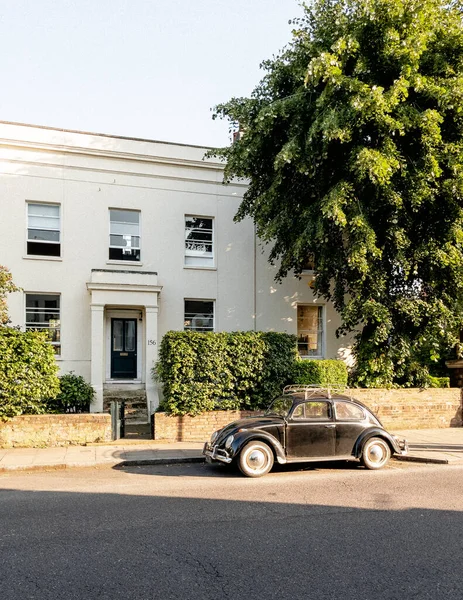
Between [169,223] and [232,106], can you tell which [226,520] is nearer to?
[232,106]

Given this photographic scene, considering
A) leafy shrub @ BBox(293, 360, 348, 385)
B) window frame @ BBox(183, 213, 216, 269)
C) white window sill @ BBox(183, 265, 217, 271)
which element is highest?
window frame @ BBox(183, 213, 216, 269)

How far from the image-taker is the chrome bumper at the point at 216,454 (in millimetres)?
9383

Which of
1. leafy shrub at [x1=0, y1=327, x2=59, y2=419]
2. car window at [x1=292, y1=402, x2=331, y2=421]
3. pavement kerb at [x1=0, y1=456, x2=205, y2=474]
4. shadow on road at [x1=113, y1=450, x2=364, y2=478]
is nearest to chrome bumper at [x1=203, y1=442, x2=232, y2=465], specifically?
shadow on road at [x1=113, y1=450, x2=364, y2=478]

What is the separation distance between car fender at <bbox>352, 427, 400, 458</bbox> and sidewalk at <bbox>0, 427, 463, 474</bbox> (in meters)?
1.35

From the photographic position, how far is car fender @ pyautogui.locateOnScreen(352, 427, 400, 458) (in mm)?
10102

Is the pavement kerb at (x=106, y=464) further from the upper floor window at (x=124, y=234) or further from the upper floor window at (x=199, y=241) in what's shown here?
the upper floor window at (x=199, y=241)

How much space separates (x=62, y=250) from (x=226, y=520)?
42.5 ft

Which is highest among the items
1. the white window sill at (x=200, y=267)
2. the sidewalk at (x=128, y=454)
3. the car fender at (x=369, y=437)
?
the white window sill at (x=200, y=267)

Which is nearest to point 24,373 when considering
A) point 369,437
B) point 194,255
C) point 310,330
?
point 369,437

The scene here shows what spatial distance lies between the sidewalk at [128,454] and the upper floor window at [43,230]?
7.53 m

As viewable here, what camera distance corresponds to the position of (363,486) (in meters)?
8.78

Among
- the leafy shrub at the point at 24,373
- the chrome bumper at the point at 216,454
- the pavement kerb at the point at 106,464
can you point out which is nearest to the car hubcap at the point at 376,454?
the chrome bumper at the point at 216,454

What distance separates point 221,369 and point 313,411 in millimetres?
4094

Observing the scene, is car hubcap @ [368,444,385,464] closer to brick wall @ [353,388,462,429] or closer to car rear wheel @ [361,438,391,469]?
car rear wheel @ [361,438,391,469]
